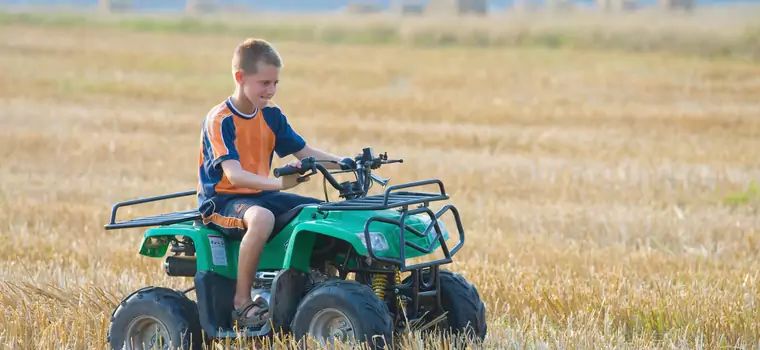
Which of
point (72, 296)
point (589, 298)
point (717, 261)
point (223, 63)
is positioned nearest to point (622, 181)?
point (717, 261)

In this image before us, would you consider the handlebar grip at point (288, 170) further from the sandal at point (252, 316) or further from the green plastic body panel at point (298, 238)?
the sandal at point (252, 316)

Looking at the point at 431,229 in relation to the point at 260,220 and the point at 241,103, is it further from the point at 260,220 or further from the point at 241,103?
the point at 241,103

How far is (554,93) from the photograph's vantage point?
3106 centimetres

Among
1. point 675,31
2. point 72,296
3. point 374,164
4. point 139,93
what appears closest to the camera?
point 374,164

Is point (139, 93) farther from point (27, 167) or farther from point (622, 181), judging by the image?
point (622, 181)

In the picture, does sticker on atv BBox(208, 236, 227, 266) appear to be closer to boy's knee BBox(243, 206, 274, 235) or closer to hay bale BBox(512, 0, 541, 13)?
boy's knee BBox(243, 206, 274, 235)

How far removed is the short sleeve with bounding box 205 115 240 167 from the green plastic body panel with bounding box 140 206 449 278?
1.51 ft

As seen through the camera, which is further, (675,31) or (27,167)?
(675,31)

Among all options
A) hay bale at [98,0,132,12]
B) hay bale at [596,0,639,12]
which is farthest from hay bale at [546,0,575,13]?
hay bale at [98,0,132,12]

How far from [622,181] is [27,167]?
840 cm

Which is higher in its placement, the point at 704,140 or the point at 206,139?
the point at 206,139

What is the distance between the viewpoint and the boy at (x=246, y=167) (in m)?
6.29

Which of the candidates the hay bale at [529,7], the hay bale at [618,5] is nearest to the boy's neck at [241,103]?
the hay bale at [529,7]

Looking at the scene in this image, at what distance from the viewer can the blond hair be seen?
6.37 meters
